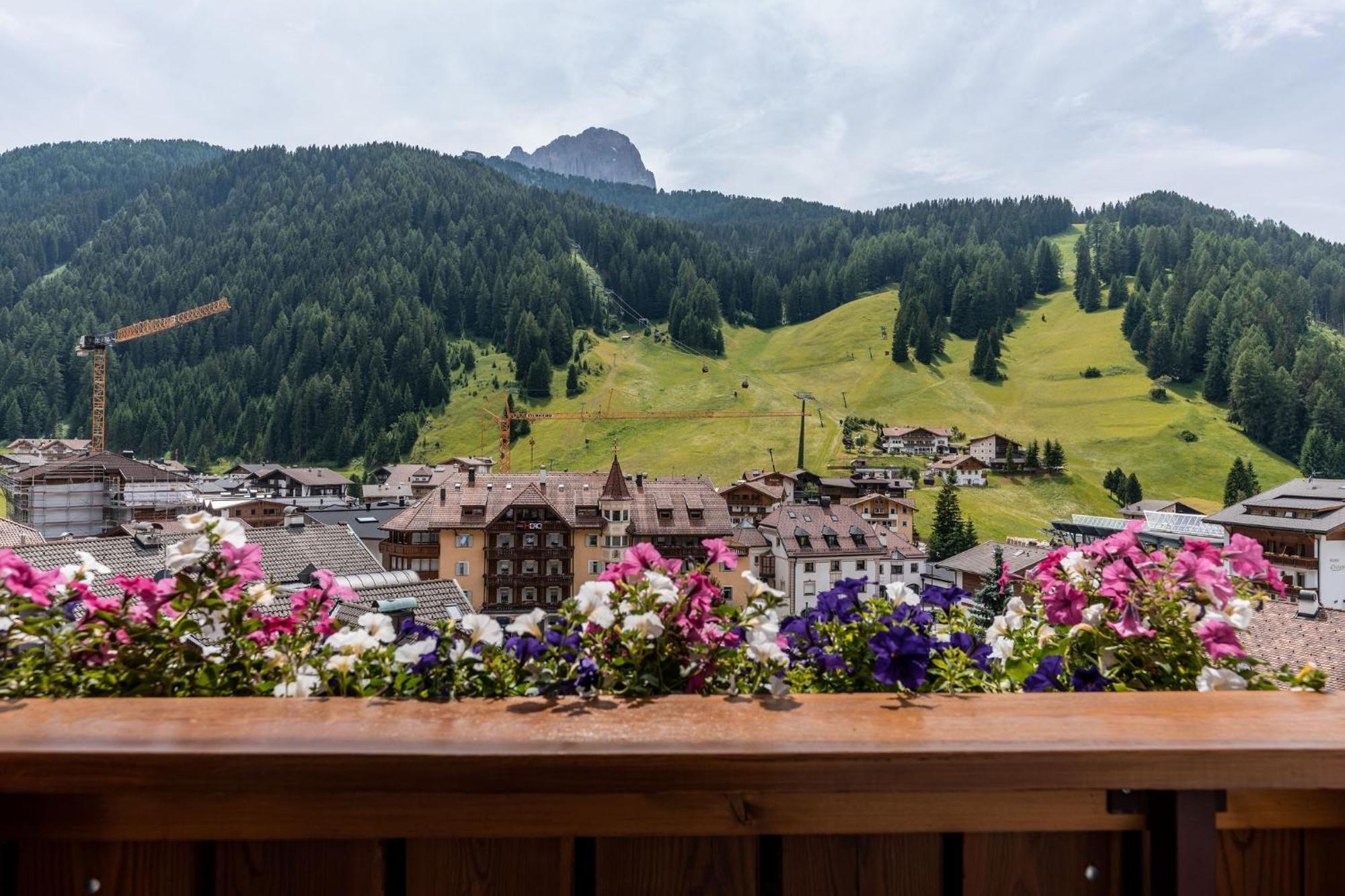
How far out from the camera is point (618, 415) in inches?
3804

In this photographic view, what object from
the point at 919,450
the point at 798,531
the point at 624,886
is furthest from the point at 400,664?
the point at 919,450

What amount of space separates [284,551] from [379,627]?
18483 mm

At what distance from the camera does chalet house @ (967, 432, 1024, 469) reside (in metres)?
81.8

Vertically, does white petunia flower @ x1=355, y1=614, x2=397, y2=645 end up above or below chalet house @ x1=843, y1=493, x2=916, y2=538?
above

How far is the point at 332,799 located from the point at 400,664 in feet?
1.92

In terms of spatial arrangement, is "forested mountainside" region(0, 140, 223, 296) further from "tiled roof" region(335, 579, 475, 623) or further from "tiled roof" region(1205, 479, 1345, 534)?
"tiled roof" region(1205, 479, 1345, 534)

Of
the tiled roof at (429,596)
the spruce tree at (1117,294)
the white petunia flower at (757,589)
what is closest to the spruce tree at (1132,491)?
the spruce tree at (1117,294)

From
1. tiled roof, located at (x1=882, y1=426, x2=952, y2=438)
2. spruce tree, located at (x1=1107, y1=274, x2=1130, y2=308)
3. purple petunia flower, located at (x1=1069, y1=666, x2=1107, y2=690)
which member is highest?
spruce tree, located at (x1=1107, y1=274, x2=1130, y2=308)

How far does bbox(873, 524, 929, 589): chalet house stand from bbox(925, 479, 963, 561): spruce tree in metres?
9.01

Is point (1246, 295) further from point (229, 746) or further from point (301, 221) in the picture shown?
point (301, 221)

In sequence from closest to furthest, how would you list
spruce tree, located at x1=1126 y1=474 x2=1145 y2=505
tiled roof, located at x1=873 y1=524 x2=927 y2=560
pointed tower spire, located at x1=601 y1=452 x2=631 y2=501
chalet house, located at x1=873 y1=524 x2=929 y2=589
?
pointed tower spire, located at x1=601 y1=452 x2=631 y2=501 < chalet house, located at x1=873 y1=524 x2=929 y2=589 < tiled roof, located at x1=873 y1=524 x2=927 y2=560 < spruce tree, located at x1=1126 y1=474 x2=1145 y2=505

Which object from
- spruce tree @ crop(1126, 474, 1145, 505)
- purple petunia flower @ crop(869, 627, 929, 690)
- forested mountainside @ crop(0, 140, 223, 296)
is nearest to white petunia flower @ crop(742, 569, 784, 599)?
purple petunia flower @ crop(869, 627, 929, 690)

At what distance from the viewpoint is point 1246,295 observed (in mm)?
106500

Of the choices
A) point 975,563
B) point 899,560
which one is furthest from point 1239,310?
point 899,560
